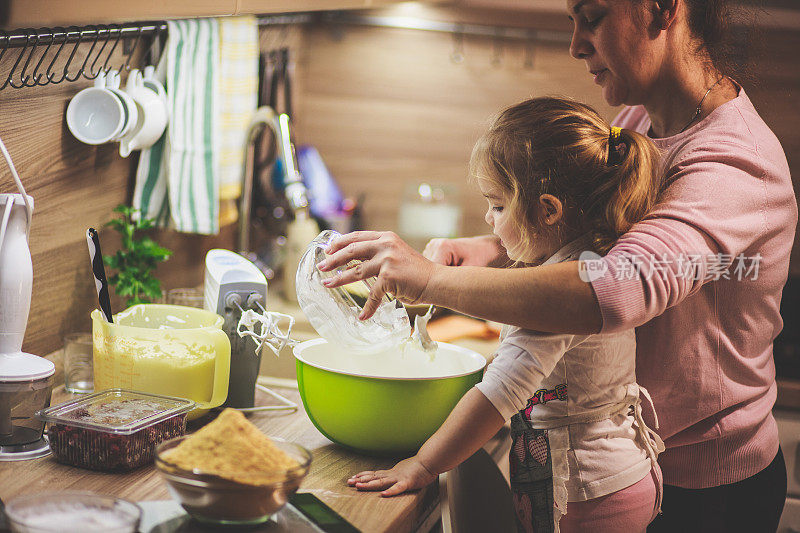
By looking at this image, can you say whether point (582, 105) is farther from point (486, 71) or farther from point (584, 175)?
point (486, 71)

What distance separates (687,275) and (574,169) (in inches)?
7.2

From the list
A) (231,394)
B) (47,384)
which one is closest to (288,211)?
(231,394)

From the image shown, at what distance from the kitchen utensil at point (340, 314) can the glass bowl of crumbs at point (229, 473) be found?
0.31m

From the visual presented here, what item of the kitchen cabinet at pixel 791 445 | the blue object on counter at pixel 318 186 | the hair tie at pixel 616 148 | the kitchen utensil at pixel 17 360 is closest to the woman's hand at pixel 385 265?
the hair tie at pixel 616 148

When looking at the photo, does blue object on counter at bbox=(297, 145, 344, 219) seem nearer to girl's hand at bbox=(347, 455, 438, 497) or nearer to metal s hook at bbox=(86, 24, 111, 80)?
metal s hook at bbox=(86, 24, 111, 80)

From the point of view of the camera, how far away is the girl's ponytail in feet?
2.90

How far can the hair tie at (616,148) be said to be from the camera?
0.90 meters

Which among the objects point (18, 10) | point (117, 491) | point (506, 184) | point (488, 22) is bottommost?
point (117, 491)

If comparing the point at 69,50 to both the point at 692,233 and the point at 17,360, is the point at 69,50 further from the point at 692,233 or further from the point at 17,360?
the point at 692,233

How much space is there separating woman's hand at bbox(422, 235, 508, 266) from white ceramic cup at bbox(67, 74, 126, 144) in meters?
0.51

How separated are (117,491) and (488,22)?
150 centimetres

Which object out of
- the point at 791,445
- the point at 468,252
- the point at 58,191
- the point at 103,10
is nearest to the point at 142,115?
the point at 58,191

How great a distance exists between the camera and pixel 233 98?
1.64 metres

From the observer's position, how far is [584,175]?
0.90 meters
